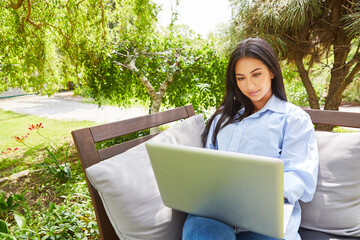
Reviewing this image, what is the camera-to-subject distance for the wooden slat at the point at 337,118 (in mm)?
1247

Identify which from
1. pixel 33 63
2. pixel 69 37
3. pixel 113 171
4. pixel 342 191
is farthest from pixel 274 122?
pixel 33 63

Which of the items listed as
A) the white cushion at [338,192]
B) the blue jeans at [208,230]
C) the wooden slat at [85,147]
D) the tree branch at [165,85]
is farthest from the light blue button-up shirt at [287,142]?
the tree branch at [165,85]

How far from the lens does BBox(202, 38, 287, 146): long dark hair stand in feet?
3.83

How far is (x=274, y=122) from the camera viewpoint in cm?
116

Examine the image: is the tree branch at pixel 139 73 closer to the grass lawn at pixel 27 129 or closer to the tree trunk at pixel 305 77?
the tree trunk at pixel 305 77

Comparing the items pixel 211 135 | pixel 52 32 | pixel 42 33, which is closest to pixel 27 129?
pixel 42 33

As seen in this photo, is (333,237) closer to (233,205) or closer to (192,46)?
(233,205)

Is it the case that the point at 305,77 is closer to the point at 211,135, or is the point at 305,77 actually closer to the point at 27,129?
the point at 211,135

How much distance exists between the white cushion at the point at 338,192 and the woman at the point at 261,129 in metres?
0.14

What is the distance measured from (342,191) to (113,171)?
1036 millimetres

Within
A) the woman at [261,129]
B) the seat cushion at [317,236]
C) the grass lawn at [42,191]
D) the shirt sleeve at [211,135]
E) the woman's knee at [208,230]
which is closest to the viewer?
the woman's knee at [208,230]

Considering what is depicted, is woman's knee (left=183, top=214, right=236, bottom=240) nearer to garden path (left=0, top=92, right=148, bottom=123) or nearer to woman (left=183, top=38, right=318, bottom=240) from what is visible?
woman (left=183, top=38, right=318, bottom=240)

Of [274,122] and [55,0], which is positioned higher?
[55,0]

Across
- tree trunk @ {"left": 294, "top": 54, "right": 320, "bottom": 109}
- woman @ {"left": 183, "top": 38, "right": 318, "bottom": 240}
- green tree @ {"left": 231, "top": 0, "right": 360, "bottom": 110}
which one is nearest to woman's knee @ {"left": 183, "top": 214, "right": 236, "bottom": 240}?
woman @ {"left": 183, "top": 38, "right": 318, "bottom": 240}
